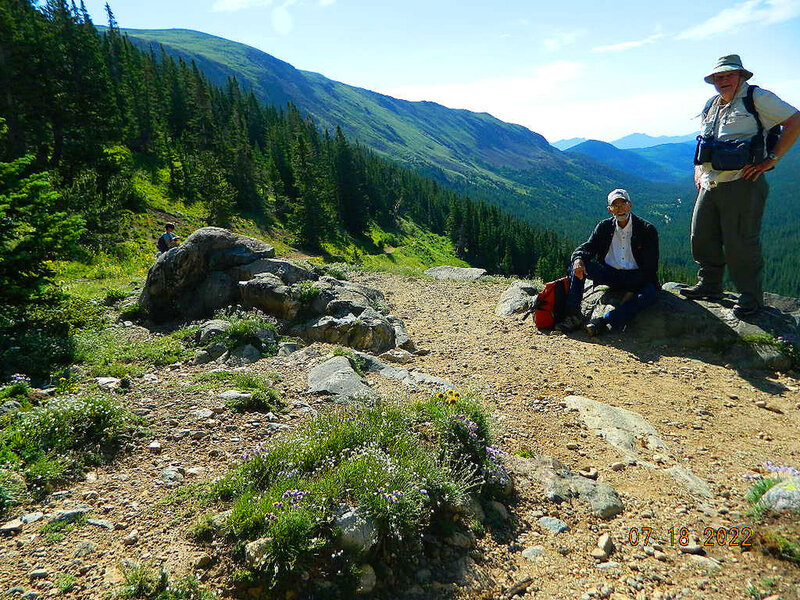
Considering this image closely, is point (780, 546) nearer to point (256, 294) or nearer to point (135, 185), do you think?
point (256, 294)

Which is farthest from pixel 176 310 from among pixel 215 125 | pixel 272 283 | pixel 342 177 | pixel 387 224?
pixel 387 224

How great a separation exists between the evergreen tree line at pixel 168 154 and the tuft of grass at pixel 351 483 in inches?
251

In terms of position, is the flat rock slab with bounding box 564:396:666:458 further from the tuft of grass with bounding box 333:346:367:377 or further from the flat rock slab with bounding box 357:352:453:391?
the tuft of grass with bounding box 333:346:367:377

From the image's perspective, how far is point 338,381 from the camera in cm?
646

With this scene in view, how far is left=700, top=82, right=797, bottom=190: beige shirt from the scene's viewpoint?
7090mm

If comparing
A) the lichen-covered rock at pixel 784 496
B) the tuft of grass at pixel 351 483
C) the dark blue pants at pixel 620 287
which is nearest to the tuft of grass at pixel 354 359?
the tuft of grass at pixel 351 483

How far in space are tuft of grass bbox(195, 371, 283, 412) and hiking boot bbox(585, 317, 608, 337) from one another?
252 inches

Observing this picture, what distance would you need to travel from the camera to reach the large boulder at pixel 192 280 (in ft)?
34.8

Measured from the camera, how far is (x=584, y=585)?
3369mm

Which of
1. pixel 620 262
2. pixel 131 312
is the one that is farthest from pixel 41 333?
pixel 620 262

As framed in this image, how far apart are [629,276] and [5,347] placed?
11355mm

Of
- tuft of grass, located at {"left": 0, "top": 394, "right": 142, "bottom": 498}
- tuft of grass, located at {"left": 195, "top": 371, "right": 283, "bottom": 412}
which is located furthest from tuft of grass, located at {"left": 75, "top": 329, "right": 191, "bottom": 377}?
tuft of grass, located at {"left": 0, "top": 394, "right": 142, "bottom": 498}

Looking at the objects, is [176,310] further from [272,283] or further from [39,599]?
[39,599]

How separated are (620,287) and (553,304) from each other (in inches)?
55.8
